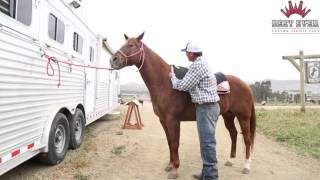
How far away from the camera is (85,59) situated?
7.73 m

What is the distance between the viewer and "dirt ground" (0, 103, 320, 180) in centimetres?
520

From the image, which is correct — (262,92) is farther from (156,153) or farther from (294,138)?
(156,153)

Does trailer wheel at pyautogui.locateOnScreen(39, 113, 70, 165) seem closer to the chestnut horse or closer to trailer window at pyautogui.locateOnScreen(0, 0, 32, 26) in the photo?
the chestnut horse

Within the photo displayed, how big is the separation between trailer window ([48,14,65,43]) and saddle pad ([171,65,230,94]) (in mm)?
1984

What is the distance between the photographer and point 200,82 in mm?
4547

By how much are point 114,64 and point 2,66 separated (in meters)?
1.74

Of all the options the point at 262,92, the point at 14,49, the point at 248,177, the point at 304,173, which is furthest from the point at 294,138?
the point at 262,92

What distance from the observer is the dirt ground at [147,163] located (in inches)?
205

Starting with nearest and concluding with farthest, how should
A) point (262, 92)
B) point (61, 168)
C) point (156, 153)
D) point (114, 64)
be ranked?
1. point (114, 64)
2. point (61, 168)
3. point (156, 153)
4. point (262, 92)

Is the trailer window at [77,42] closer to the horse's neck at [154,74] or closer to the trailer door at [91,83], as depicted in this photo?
the trailer door at [91,83]

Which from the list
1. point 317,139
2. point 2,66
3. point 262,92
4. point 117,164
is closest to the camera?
point 2,66

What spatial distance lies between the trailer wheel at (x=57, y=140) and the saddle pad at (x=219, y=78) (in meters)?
2.07

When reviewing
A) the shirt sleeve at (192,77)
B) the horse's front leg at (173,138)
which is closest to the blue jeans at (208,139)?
the shirt sleeve at (192,77)

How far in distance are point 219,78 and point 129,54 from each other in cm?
153
